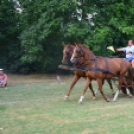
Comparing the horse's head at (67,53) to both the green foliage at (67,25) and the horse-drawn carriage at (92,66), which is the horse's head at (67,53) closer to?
the horse-drawn carriage at (92,66)

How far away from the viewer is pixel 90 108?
8.15 meters

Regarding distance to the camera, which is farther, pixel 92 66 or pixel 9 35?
pixel 9 35

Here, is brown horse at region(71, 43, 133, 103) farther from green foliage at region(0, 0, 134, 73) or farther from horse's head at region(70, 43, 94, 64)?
green foliage at region(0, 0, 134, 73)

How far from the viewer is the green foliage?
52.4 ft

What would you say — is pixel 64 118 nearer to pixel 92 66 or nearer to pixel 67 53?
pixel 92 66

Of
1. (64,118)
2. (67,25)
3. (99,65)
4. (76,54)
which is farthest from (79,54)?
(67,25)

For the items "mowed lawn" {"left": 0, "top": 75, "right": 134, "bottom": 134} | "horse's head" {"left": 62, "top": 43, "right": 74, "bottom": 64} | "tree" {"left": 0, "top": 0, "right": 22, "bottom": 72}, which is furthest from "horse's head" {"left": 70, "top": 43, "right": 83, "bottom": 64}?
"tree" {"left": 0, "top": 0, "right": 22, "bottom": 72}

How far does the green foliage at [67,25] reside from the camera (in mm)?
15984

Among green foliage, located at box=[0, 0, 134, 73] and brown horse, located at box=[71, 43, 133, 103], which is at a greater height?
green foliage, located at box=[0, 0, 134, 73]

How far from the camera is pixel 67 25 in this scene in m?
16.3

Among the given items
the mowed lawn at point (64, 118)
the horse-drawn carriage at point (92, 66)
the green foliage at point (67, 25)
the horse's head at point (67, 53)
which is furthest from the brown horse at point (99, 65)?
the green foliage at point (67, 25)

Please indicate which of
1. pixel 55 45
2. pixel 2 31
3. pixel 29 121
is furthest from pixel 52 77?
pixel 29 121

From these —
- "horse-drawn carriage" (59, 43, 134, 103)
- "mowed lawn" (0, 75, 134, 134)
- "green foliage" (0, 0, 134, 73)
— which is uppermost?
"green foliage" (0, 0, 134, 73)

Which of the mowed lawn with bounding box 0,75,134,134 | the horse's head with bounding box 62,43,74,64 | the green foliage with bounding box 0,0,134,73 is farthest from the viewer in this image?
the green foliage with bounding box 0,0,134,73
